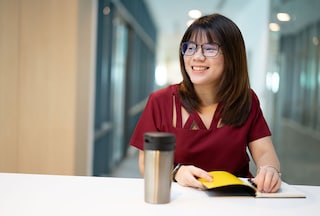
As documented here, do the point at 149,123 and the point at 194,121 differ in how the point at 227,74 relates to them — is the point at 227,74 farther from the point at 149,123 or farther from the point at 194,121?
the point at 149,123

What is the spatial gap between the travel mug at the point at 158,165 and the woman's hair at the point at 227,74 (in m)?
0.54

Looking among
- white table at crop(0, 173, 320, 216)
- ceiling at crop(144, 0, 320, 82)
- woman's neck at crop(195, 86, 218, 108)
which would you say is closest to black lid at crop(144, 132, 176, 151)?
white table at crop(0, 173, 320, 216)

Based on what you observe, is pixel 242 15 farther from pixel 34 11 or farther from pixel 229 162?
pixel 229 162

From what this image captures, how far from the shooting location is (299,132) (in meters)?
4.29

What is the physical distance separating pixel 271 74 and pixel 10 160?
2757 mm

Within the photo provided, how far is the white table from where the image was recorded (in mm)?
1057

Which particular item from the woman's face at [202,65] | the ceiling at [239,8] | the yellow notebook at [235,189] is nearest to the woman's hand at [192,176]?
the yellow notebook at [235,189]

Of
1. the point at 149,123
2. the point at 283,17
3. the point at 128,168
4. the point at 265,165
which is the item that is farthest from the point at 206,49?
the point at 128,168

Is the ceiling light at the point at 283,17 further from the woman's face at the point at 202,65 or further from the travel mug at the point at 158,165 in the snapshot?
the travel mug at the point at 158,165

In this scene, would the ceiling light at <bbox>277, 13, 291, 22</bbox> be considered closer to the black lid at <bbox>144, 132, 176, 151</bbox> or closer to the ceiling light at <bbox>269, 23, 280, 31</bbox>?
the ceiling light at <bbox>269, 23, 280, 31</bbox>

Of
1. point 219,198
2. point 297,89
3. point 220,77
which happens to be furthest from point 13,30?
point 297,89

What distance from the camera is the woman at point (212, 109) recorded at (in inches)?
60.0

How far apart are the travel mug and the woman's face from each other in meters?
0.50

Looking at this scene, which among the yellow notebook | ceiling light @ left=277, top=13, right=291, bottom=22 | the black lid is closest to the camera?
the black lid
